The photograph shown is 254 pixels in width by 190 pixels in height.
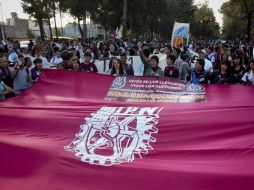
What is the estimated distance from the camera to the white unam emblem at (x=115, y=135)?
4551 millimetres

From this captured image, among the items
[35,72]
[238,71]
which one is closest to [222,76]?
[238,71]

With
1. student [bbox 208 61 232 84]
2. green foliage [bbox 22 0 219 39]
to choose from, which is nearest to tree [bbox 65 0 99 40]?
green foliage [bbox 22 0 219 39]

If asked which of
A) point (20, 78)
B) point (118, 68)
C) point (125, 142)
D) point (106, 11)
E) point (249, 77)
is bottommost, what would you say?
point (125, 142)

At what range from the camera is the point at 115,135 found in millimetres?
4945

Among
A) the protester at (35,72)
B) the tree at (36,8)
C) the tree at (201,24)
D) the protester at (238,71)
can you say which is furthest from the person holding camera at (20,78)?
the tree at (201,24)

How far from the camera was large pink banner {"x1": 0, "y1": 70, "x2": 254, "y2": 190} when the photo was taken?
4055 millimetres

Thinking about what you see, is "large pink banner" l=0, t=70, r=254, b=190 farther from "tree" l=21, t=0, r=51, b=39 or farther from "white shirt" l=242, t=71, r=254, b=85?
"tree" l=21, t=0, r=51, b=39

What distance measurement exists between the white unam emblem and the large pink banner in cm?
1

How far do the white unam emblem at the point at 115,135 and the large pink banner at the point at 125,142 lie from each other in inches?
0.5

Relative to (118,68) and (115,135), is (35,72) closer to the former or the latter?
(118,68)

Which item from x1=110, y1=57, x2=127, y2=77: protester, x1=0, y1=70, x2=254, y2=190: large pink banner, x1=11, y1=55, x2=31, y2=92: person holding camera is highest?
x1=110, y1=57, x2=127, y2=77: protester

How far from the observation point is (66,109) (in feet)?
18.9

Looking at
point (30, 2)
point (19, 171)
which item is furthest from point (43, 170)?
point (30, 2)

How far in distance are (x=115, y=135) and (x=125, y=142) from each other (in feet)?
0.68
